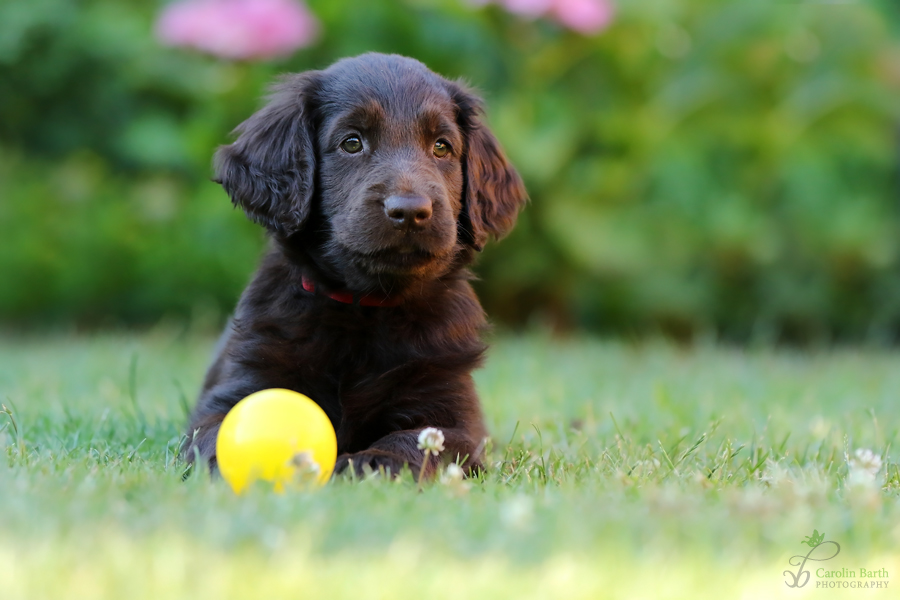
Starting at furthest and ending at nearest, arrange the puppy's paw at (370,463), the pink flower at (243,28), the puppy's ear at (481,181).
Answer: the pink flower at (243,28)
the puppy's ear at (481,181)
the puppy's paw at (370,463)

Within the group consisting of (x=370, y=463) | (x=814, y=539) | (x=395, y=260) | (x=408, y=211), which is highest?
(x=408, y=211)

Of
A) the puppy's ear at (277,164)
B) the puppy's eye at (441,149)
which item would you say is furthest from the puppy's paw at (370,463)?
the puppy's eye at (441,149)

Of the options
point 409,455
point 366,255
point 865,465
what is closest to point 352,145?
point 366,255

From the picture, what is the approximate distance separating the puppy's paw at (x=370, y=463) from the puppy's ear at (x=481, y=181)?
964mm

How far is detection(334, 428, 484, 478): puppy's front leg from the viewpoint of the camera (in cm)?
241

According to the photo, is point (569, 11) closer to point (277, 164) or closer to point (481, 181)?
point (481, 181)

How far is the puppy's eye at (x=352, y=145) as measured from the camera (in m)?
2.99

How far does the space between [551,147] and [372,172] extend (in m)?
3.64

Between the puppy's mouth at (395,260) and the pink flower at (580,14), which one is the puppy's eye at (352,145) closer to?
the puppy's mouth at (395,260)

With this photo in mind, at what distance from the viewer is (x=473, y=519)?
1.94 metres

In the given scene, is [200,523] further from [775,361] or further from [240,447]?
[775,361]

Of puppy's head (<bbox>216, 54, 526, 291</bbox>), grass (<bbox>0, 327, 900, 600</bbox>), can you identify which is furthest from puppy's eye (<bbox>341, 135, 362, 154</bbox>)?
grass (<bbox>0, 327, 900, 600</bbox>)

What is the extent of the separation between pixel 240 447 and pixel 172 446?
2.41 feet

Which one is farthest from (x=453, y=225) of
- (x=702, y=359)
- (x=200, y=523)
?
(x=702, y=359)
